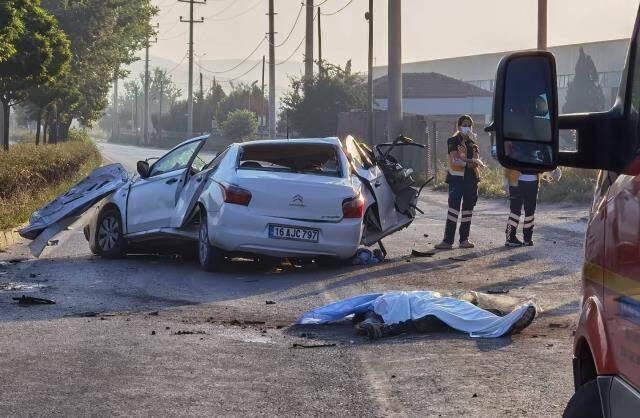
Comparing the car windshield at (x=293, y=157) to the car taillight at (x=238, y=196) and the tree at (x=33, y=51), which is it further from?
the tree at (x=33, y=51)

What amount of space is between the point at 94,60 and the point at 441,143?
1843cm

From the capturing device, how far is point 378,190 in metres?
15.4

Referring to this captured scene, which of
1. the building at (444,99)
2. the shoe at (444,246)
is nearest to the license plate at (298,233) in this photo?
the shoe at (444,246)

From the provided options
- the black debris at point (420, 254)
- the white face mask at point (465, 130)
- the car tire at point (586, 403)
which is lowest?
the black debris at point (420, 254)

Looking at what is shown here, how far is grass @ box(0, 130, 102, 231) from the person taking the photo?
2283cm

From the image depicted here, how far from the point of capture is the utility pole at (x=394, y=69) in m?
43.3

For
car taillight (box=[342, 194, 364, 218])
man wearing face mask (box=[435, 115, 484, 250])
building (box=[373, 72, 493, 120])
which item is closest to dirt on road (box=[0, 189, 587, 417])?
car taillight (box=[342, 194, 364, 218])

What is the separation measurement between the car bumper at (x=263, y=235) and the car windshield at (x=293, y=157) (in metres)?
0.92

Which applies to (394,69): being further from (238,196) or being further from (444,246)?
(238,196)

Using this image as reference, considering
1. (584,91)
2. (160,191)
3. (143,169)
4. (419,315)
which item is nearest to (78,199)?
(143,169)

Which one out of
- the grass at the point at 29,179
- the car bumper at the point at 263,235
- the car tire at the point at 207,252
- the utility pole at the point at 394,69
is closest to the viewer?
the car bumper at the point at 263,235

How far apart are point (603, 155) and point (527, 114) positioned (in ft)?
0.86

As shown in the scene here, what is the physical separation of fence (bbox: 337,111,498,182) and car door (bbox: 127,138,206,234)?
20.0 metres

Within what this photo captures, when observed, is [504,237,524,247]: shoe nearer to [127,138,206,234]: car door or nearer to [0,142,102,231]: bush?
[127,138,206,234]: car door
